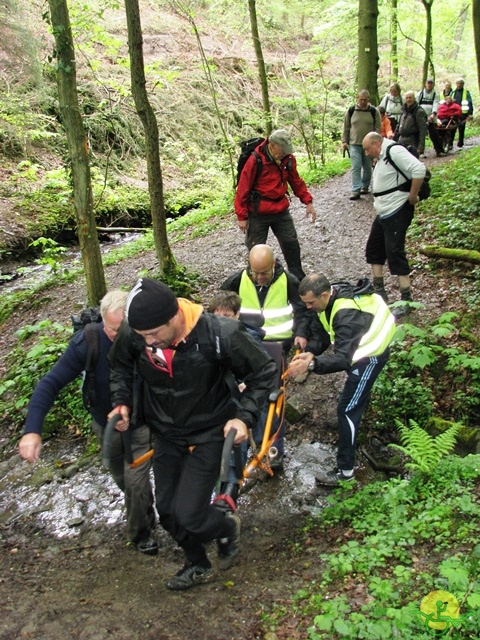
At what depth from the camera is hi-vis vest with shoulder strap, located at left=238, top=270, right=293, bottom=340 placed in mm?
4887

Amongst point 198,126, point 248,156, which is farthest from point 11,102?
point 248,156

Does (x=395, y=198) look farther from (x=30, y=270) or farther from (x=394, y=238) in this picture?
(x=30, y=270)

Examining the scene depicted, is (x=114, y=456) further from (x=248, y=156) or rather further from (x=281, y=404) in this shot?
(x=248, y=156)

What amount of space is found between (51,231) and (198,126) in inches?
423

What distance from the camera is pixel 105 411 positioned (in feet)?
13.7

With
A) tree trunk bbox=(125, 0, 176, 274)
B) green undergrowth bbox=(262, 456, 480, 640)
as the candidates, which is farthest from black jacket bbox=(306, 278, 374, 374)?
tree trunk bbox=(125, 0, 176, 274)

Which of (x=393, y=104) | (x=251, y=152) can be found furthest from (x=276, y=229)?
(x=393, y=104)

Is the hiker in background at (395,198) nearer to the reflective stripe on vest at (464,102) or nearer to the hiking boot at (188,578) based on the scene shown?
the hiking boot at (188,578)

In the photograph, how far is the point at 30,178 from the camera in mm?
15727

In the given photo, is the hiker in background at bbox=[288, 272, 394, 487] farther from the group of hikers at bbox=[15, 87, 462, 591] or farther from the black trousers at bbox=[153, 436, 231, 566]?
the black trousers at bbox=[153, 436, 231, 566]

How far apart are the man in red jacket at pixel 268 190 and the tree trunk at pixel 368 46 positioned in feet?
24.8

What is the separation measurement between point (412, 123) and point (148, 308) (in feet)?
36.5

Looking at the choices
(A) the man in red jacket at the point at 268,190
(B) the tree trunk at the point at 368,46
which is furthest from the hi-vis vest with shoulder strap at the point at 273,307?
(B) the tree trunk at the point at 368,46

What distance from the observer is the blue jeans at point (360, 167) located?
11328 millimetres
